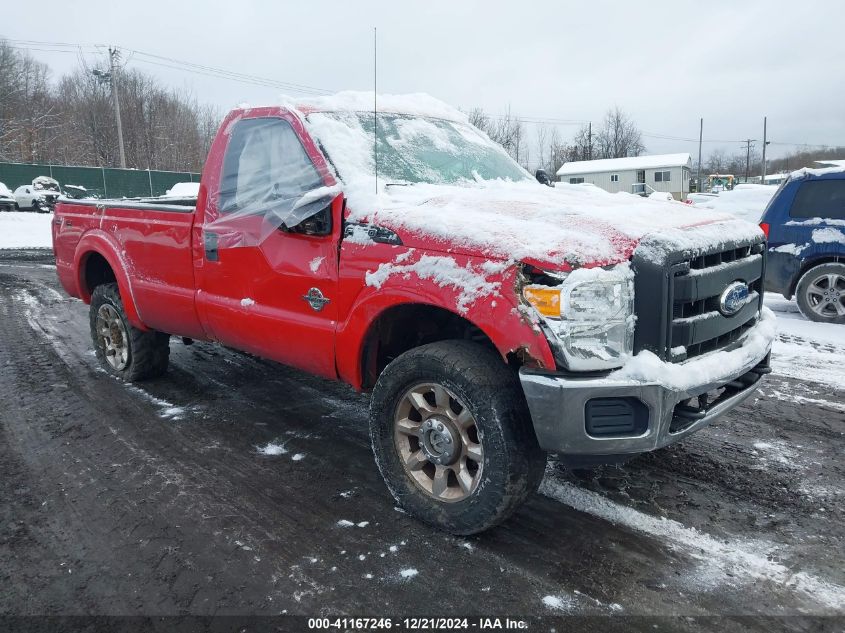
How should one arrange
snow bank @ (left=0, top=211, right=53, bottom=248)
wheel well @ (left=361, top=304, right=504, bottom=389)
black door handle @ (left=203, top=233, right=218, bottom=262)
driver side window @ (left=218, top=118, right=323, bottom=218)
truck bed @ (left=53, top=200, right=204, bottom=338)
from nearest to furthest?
wheel well @ (left=361, top=304, right=504, bottom=389), driver side window @ (left=218, top=118, right=323, bottom=218), black door handle @ (left=203, top=233, right=218, bottom=262), truck bed @ (left=53, top=200, right=204, bottom=338), snow bank @ (left=0, top=211, right=53, bottom=248)

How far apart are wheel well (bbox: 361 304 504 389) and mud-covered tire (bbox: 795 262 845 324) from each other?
5962mm

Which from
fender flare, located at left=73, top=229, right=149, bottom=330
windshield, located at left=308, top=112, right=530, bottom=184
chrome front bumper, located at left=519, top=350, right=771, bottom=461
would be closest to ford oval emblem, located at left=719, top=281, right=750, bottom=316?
chrome front bumper, located at left=519, top=350, right=771, bottom=461

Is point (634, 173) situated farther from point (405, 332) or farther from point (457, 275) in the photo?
point (457, 275)

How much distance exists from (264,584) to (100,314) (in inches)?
151

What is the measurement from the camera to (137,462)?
3.72 metres

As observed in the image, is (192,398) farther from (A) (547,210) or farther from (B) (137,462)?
(A) (547,210)

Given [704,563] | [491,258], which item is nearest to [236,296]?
[491,258]

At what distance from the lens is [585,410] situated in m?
2.50

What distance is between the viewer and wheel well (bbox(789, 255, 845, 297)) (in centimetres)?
725

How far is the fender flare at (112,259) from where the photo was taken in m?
4.88

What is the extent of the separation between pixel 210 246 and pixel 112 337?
203cm

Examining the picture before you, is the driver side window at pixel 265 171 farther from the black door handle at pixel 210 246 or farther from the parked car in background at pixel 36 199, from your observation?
the parked car in background at pixel 36 199

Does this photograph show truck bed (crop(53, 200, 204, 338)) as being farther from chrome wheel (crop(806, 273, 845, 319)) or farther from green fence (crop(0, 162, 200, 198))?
green fence (crop(0, 162, 200, 198))

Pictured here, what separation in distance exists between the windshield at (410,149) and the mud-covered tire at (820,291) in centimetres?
475
